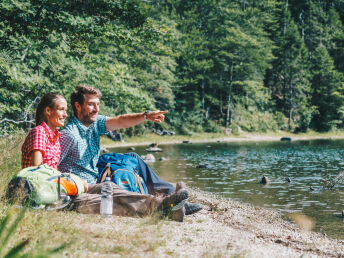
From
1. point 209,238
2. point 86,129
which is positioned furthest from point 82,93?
point 209,238

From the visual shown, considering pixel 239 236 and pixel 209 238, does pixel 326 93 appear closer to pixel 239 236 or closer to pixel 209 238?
pixel 239 236

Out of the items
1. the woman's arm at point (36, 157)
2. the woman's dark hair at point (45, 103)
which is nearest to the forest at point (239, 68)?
the woman's dark hair at point (45, 103)

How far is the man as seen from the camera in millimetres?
5082

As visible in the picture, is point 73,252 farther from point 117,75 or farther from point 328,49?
point 328,49

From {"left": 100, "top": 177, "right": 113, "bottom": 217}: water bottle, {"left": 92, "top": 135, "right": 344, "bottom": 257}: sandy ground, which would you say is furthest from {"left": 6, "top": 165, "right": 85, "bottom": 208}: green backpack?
{"left": 92, "top": 135, "right": 344, "bottom": 257}: sandy ground

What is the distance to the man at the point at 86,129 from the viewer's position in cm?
508

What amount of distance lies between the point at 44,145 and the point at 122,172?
1.28 m

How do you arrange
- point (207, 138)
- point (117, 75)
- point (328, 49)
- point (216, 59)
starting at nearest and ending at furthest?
point (117, 75) → point (207, 138) → point (216, 59) → point (328, 49)

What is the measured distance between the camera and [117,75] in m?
16.4

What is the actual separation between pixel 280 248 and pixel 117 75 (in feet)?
41.6

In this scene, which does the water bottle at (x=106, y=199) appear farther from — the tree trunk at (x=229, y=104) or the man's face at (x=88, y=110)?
the tree trunk at (x=229, y=104)

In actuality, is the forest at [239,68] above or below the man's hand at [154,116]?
above

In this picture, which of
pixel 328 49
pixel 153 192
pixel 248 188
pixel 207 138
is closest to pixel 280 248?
pixel 153 192

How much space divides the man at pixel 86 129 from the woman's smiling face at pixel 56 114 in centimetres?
29
